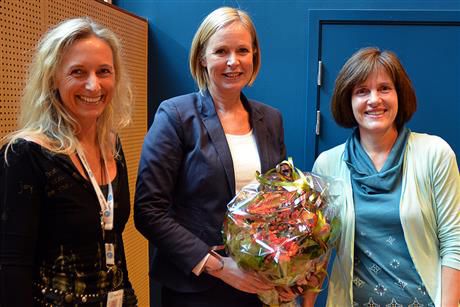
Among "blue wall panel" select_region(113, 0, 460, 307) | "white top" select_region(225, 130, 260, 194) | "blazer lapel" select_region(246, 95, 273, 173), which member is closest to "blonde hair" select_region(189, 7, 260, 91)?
"blazer lapel" select_region(246, 95, 273, 173)

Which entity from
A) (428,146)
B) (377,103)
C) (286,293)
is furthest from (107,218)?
(428,146)

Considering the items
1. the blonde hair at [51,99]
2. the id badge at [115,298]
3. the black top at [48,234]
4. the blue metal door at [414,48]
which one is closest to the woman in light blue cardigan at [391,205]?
the id badge at [115,298]

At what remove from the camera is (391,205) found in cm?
164

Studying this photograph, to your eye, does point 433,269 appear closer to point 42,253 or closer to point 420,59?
point 42,253

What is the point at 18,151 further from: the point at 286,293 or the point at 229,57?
the point at 286,293

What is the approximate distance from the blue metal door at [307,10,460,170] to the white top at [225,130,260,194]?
5.04 feet

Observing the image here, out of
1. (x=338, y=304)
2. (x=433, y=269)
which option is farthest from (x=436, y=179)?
(x=338, y=304)

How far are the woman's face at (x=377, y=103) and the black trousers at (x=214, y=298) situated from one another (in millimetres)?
803

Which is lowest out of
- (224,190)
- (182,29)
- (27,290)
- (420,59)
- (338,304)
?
(338,304)

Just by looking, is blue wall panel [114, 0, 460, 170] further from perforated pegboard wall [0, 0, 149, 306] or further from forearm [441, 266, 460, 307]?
forearm [441, 266, 460, 307]

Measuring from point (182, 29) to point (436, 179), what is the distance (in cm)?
208

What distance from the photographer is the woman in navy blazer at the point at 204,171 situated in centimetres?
152

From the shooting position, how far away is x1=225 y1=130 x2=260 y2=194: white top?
162 cm

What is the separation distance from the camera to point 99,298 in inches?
52.9
